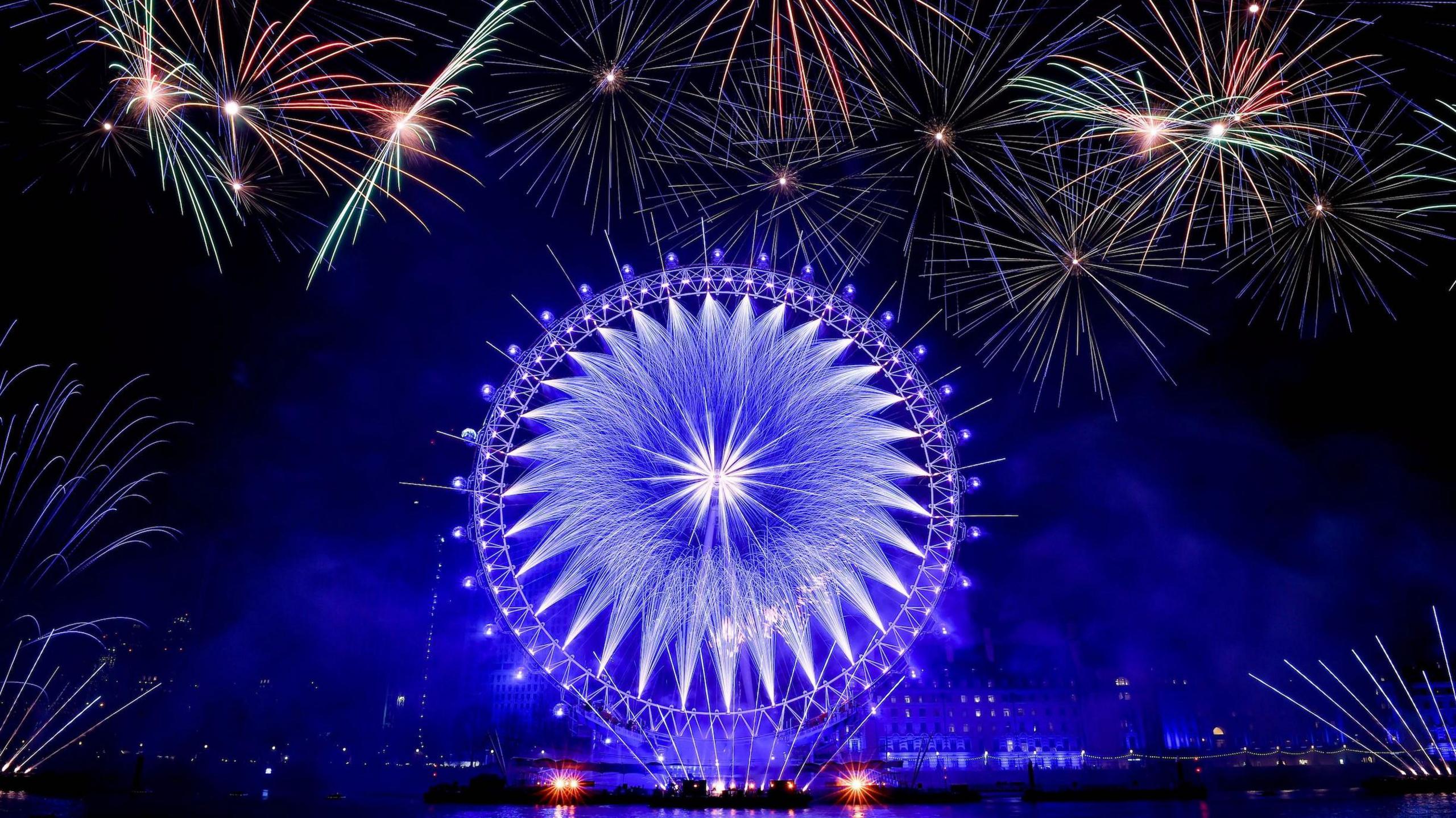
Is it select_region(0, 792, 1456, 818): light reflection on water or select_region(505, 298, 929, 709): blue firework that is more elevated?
select_region(505, 298, 929, 709): blue firework

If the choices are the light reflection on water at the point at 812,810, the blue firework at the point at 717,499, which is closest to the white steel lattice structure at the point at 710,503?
the blue firework at the point at 717,499

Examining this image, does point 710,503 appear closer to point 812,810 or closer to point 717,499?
point 717,499

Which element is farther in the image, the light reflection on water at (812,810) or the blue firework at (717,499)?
the light reflection on water at (812,810)

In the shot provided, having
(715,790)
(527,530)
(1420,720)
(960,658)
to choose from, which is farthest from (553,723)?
(1420,720)

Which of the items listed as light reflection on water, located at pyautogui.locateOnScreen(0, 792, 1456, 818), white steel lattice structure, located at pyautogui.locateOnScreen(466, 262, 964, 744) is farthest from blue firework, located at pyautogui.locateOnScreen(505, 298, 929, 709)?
light reflection on water, located at pyautogui.locateOnScreen(0, 792, 1456, 818)

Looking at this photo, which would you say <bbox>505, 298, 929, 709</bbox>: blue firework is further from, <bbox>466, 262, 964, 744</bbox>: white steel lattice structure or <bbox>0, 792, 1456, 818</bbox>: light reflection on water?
<bbox>0, 792, 1456, 818</bbox>: light reflection on water

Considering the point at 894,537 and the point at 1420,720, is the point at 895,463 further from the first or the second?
the point at 1420,720

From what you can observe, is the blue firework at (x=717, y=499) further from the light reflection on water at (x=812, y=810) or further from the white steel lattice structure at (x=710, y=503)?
the light reflection on water at (x=812, y=810)

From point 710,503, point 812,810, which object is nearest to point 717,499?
point 710,503
